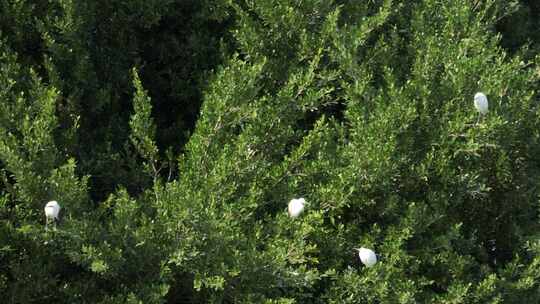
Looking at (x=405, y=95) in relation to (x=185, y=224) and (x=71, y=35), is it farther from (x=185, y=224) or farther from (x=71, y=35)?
(x=71, y=35)

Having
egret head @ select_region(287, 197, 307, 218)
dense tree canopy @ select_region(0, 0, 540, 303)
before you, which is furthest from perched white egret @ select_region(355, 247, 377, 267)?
egret head @ select_region(287, 197, 307, 218)

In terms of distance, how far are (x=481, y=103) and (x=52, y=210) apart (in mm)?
1684

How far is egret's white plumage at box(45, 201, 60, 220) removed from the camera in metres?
2.61

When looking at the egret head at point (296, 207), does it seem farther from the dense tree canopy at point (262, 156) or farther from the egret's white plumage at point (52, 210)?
the egret's white plumage at point (52, 210)

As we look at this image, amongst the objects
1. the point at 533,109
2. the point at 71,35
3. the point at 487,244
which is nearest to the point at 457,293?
the point at 487,244

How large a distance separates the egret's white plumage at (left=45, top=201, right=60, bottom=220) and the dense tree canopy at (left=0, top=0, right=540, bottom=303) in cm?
6

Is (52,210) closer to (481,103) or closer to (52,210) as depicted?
(52,210)

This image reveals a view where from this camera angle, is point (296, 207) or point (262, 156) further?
point (262, 156)

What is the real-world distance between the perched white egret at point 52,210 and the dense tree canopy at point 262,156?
0.19 feet

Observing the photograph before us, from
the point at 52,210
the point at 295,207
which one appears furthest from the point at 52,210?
the point at 295,207

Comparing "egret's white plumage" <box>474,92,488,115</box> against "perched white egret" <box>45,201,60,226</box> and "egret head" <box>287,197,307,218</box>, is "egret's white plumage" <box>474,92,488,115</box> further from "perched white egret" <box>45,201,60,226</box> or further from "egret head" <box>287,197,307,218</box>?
"perched white egret" <box>45,201,60,226</box>

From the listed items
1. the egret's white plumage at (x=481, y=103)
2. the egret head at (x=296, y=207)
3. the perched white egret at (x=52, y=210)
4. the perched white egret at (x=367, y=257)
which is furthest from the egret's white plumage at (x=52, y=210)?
the egret's white plumage at (x=481, y=103)

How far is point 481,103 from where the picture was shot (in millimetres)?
3012

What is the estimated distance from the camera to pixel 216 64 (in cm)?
374
